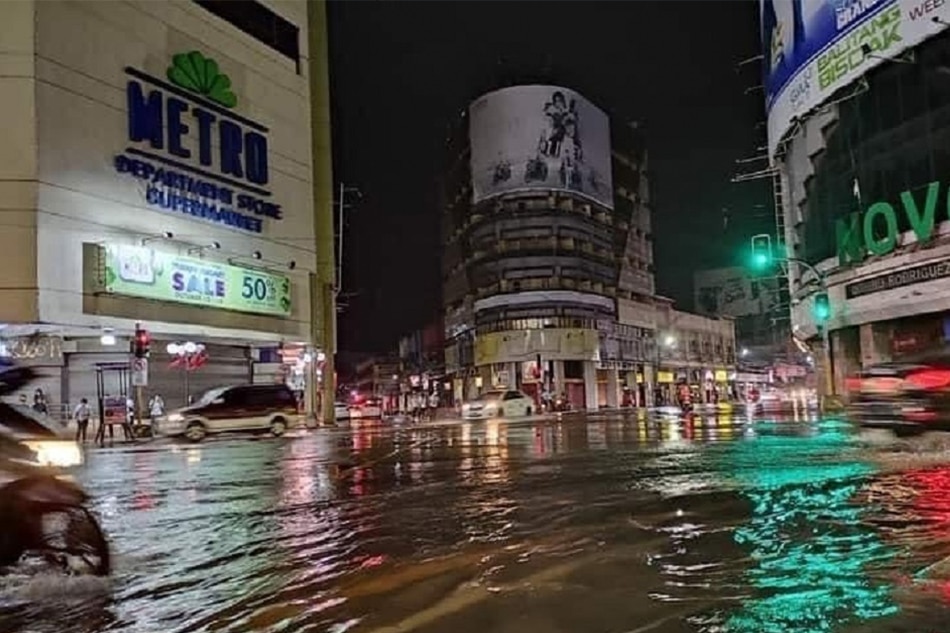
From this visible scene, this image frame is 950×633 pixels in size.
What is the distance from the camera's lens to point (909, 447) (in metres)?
16.6

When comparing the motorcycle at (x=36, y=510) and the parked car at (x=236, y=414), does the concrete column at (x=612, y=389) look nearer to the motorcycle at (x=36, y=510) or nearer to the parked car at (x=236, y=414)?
the parked car at (x=236, y=414)

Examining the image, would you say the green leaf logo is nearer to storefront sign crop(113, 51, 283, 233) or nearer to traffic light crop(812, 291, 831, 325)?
storefront sign crop(113, 51, 283, 233)

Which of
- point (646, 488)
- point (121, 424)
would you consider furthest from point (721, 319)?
point (646, 488)

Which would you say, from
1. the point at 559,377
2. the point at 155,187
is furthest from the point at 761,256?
the point at 559,377

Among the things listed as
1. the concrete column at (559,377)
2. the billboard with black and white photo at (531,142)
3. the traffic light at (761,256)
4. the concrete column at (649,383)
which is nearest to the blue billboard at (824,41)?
the traffic light at (761,256)

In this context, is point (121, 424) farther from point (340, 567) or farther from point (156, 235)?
point (340, 567)

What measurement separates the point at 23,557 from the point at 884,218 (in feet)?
127

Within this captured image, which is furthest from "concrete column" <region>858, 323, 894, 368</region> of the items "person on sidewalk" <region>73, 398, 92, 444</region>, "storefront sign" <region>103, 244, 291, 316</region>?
"person on sidewalk" <region>73, 398, 92, 444</region>

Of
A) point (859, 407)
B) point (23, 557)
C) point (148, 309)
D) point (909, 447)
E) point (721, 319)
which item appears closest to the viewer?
point (23, 557)

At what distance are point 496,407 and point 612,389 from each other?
40566 millimetres

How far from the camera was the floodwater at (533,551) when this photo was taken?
5828 mm

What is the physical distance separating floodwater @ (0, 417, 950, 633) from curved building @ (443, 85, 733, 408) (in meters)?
64.3

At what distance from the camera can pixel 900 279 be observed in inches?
1491

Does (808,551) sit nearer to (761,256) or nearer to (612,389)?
(761,256)
